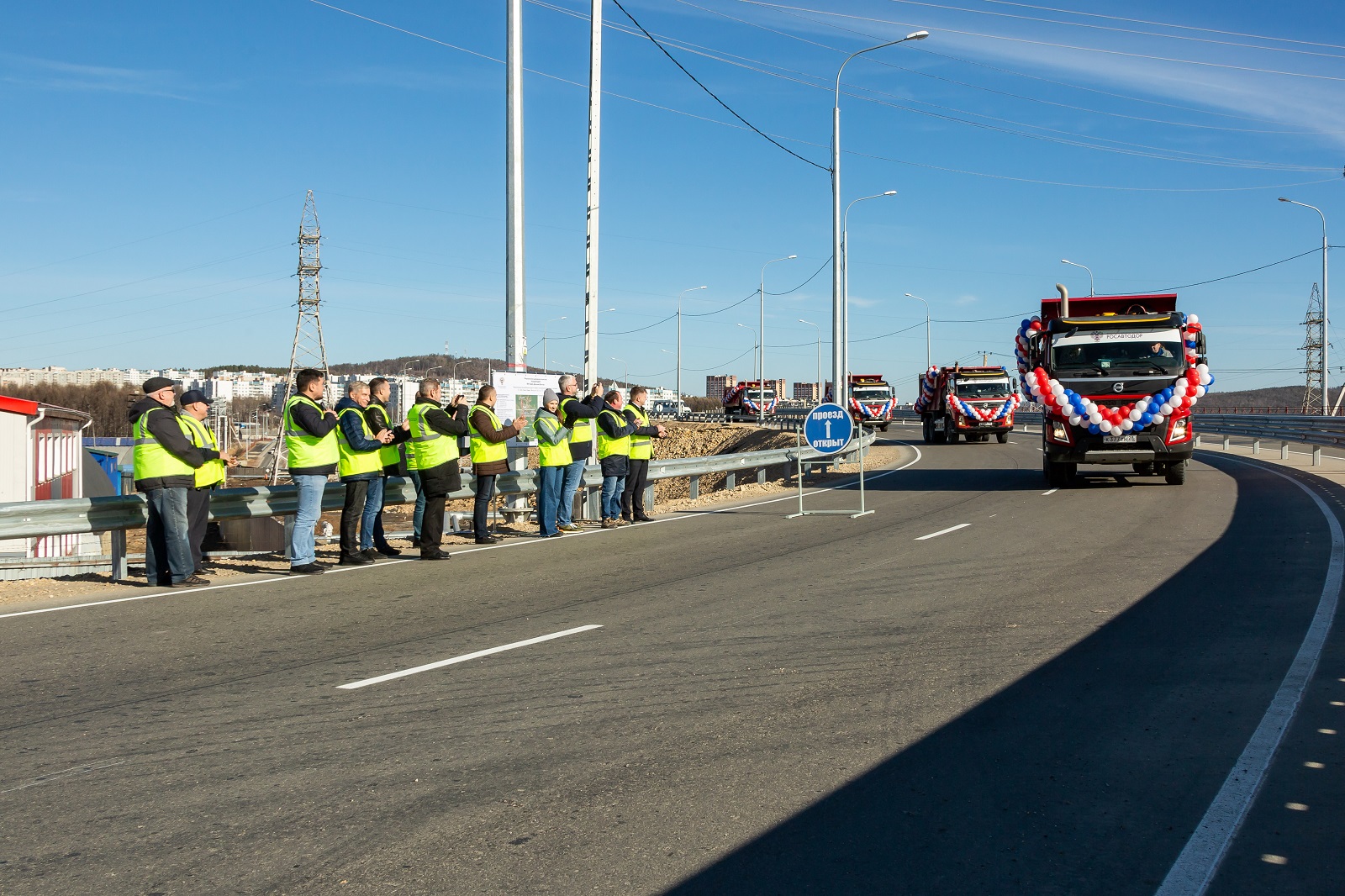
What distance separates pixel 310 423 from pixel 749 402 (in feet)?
212

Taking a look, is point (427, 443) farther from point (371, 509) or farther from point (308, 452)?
point (308, 452)

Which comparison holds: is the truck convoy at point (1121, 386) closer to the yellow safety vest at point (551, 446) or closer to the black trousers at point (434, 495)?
the yellow safety vest at point (551, 446)

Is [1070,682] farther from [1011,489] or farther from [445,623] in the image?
[1011,489]

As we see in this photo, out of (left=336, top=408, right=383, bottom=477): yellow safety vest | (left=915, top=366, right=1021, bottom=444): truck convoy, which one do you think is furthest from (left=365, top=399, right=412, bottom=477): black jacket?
(left=915, top=366, right=1021, bottom=444): truck convoy

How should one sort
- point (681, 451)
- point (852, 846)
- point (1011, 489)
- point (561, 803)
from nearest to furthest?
point (852, 846)
point (561, 803)
point (1011, 489)
point (681, 451)

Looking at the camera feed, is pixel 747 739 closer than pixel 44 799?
No

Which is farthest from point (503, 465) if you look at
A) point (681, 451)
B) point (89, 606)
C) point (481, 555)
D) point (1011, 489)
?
point (681, 451)

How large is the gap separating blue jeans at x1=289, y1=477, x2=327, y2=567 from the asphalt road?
0.63 m

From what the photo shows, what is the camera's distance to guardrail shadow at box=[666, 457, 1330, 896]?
3918 millimetres

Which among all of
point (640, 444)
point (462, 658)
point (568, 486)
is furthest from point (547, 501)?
point (462, 658)

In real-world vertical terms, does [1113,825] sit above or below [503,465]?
below

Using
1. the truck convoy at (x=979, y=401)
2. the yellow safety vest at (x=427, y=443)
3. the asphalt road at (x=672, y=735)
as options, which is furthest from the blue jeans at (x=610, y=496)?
the truck convoy at (x=979, y=401)

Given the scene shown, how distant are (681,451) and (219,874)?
55.6 m

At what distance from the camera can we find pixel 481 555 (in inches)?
494
